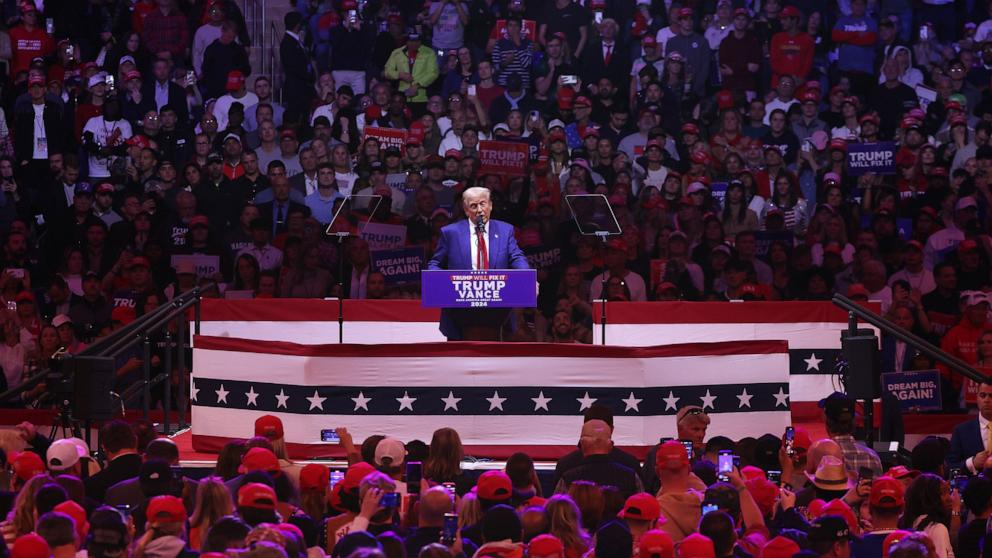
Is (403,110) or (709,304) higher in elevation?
(403,110)

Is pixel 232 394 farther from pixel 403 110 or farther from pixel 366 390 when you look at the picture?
pixel 403 110

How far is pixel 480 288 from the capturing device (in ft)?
44.1

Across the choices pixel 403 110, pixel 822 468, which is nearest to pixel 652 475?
pixel 822 468

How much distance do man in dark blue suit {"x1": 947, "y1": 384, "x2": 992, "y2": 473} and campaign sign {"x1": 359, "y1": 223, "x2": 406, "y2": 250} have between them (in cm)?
639

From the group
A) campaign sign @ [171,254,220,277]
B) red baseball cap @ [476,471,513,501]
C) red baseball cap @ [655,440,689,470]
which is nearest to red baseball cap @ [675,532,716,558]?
red baseball cap @ [476,471,513,501]

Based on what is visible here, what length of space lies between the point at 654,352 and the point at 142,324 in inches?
172

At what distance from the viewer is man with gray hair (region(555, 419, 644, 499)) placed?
1059 cm

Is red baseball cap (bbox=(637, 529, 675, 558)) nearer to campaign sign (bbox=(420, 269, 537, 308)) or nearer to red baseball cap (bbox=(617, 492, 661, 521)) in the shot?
red baseball cap (bbox=(617, 492, 661, 521))

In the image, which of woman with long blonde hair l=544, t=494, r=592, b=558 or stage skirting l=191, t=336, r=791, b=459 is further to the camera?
stage skirting l=191, t=336, r=791, b=459

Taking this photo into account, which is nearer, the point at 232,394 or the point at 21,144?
the point at 232,394

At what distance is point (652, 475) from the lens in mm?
11805

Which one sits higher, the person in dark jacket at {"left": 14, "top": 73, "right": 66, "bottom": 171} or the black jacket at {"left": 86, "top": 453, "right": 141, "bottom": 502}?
the person in dark jacket at {"left": 14, "top": 73, "right": 66, "bottom": 171}

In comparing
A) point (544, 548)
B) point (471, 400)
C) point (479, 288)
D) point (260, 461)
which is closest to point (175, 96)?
point (479, 288)

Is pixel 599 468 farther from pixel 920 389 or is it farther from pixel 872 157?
pixel 872 157
